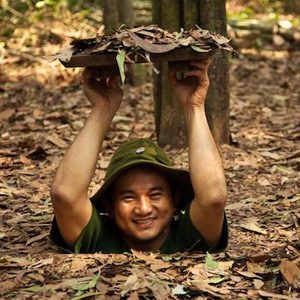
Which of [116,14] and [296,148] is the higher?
[116,14]

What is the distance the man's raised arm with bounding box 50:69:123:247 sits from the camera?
147 inches

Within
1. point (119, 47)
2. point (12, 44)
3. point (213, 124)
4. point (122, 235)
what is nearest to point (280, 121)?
point (213, 124)

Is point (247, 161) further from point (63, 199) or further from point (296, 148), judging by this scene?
point (63, 199)

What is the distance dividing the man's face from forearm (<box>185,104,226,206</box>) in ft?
0.84

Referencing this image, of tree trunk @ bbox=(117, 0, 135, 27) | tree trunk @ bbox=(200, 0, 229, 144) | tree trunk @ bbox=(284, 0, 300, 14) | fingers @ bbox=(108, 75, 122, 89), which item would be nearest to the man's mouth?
fingers @ bbox=(108, 75, 122, 89)

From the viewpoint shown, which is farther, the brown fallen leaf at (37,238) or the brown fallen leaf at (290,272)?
the brown fallen leaf at (37,238)

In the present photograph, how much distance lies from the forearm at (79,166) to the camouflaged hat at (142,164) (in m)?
0.20

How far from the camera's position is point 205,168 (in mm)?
3797

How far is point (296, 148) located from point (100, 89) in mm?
3021

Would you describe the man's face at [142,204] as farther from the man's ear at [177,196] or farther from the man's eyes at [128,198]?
the man's ear at [177,196]

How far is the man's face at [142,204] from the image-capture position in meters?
3.91

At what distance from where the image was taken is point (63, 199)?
147 inches

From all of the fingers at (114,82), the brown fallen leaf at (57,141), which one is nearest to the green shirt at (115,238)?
the fingers at (114,82)

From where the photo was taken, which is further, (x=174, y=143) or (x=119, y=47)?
(x=174, y=143)
